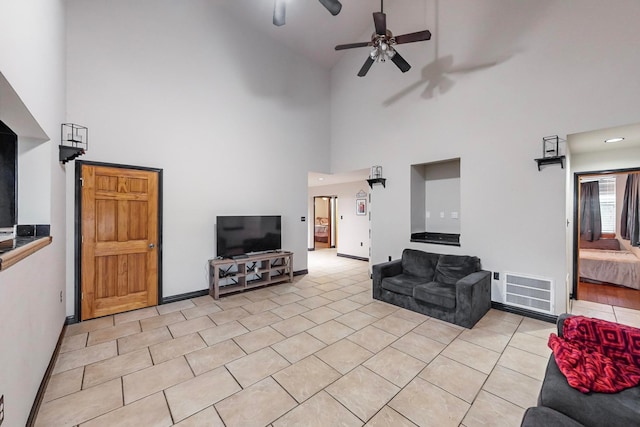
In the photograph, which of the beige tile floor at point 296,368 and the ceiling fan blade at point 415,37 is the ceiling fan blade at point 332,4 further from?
the beige tile floor at point 296,368

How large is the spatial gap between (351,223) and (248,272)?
13.3 feet

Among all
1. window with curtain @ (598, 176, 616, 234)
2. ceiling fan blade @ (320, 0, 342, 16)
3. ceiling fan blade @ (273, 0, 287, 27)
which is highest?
ceiling fan blade @ (273, 0, 287, 27)

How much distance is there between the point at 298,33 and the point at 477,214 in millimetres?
4767

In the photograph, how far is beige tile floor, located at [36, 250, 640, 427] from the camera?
190cm

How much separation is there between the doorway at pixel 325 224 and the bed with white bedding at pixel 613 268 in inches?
239

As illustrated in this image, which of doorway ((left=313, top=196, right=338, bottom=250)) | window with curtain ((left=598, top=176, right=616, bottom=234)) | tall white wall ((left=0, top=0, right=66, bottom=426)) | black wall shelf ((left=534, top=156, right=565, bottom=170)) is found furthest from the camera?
doorway ((left=313, top=196, right=338, bottom=250))

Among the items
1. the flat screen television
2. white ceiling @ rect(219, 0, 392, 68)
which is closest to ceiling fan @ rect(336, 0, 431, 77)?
white ceiling @ rect(219, 0, 392, 68)

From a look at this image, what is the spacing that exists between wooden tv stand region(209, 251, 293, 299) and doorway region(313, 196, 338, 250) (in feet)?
13.1

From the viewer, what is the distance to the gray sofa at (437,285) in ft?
10.8

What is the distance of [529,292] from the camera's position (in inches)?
141

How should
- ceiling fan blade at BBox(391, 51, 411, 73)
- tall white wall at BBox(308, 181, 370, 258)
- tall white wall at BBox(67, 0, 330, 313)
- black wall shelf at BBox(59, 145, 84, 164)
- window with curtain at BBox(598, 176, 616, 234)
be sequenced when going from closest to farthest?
black wall shelf at BBox(59, 145, 84, 164) < tall white wall at BBox(67, 0, 330, 313) < ceiling fan blade at BBox(391, 51, 411, 73) < window with curtain at BBox(598, 176, 616, 234) < tall white wall at BBox(308, 181, 370, 258)

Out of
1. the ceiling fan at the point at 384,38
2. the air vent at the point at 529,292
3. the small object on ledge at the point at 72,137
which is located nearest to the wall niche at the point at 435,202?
the air vent at the point at 529,292

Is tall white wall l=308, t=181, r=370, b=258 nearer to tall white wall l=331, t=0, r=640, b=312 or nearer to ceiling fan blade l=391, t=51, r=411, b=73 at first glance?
tall white wall l=331, t=0, r=640, b=312

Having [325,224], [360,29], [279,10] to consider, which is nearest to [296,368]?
[279,10]
